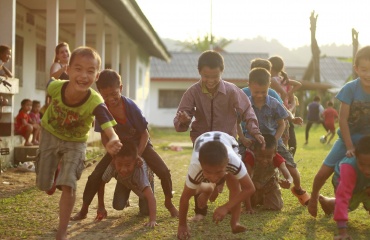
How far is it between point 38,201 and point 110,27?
1430 centimetres

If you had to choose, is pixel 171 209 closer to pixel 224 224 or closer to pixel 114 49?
pixel 224 224

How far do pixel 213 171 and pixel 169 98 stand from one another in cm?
3858

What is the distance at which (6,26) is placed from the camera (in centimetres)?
1125

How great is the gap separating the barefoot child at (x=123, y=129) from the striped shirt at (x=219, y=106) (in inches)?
15.0

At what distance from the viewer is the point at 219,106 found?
6.46 metres

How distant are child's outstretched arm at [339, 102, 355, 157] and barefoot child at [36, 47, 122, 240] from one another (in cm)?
199

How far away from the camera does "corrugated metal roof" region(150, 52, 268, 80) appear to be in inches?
1722

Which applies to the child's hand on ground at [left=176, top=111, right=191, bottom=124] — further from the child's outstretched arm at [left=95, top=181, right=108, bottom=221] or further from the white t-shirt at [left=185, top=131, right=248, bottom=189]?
the child's outstretched arm at [left=95, top=181, right=108, bottom=221]

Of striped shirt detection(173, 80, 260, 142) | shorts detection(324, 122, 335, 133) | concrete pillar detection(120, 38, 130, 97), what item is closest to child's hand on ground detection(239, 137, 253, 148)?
striped shirt detection(173, 80, 260, 142)

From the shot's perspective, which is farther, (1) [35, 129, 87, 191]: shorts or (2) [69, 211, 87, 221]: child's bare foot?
(2) [69, 211, 87, 221]: child's bare foot

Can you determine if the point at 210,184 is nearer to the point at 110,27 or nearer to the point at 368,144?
the point at 368,144

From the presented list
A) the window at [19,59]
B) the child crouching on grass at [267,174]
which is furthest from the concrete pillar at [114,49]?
the child crouching on grass at [267,174]

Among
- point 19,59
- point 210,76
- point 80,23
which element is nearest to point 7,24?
point 80,23

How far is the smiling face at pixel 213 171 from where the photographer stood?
5.08 meters
